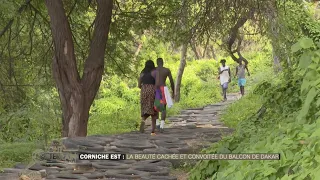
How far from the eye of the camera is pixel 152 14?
1347 centimetres

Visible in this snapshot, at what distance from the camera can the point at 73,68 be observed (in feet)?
33.2

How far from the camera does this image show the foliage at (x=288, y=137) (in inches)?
121

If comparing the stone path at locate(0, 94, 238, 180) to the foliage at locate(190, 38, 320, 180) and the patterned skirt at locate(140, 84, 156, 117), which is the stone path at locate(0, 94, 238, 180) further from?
the foliage at locate(190, 38, 320, 180)

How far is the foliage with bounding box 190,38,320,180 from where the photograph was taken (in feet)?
10.0

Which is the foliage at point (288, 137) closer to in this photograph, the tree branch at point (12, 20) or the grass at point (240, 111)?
the tree branch at point (12, 20)

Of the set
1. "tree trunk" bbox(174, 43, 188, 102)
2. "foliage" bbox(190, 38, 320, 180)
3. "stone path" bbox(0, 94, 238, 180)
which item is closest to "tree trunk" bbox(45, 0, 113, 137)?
"stone path" bbox(0, 94, 238, 180)

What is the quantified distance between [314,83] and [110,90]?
2377 cm

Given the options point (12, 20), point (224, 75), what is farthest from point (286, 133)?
point (224, 75)

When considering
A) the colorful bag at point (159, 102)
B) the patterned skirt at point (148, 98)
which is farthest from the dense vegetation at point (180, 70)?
the colorful bag at point (159, 102)

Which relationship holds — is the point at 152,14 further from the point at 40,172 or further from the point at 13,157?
the point at 40,172

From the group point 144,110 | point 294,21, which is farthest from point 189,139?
point 294,21

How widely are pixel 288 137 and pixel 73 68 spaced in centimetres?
703

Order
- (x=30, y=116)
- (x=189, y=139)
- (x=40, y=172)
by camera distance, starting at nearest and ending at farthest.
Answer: (x=40, y=172)
(x=189, y=139)
(x=30, y=116)

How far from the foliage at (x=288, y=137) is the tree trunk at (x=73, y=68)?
532 cm
